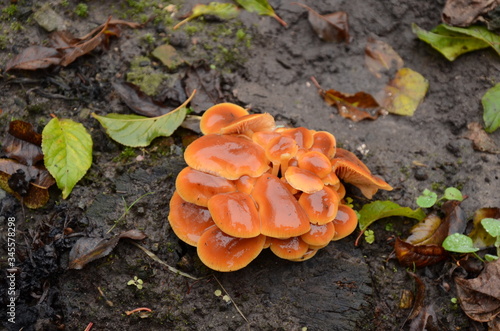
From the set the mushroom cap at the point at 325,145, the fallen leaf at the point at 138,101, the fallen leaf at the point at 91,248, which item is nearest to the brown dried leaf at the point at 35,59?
the fallen leaf at the point at 138,101

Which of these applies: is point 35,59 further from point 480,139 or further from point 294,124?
point 480,139

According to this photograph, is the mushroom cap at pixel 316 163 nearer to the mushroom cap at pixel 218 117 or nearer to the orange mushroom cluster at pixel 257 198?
the orange mushroom cluster at pixel 257 198

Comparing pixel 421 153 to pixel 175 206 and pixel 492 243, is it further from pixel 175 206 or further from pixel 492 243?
pixel 175 206

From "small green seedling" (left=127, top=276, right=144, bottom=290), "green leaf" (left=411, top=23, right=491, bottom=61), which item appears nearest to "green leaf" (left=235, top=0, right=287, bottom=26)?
"green leaf" (left=411, top=23, right=491, bottom=61)

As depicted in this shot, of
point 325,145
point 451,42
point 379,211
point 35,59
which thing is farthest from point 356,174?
point 35,59

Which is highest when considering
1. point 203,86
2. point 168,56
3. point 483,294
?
point 168,56

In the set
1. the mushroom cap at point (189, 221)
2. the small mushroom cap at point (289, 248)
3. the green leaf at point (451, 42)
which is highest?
the green leaf at point (451, 42)

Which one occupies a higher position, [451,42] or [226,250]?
[451,42]
